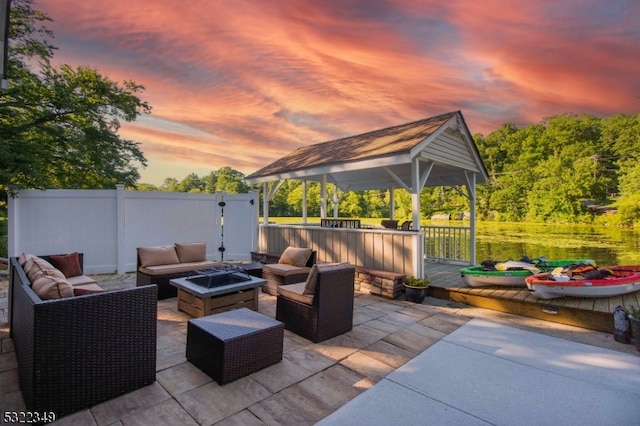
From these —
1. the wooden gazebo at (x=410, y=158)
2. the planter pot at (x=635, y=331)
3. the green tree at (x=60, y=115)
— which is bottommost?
the planter pot at (x=635, y=331)

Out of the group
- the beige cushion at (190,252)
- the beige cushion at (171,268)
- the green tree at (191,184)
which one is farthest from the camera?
the green tree at (191,184)

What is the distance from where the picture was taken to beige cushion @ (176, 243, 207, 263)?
560 centimetres

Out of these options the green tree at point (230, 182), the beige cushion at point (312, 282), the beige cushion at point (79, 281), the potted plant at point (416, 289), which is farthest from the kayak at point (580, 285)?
the green tree at point (230, 182)

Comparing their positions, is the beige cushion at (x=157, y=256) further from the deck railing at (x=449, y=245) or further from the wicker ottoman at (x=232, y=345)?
the deck railing at (x=449, y=245)

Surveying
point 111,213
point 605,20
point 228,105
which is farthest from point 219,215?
point 605,20

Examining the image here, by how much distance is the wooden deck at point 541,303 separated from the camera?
392 centimetres

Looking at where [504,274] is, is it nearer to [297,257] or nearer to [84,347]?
[297,257]

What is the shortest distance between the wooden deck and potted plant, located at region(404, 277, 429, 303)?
0.52 metres

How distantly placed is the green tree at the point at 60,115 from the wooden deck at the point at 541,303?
28.2ft

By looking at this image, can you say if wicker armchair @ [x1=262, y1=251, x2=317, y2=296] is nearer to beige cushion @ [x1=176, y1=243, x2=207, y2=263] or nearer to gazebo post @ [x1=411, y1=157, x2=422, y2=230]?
beige cushion @ [x1=176, y1=243, x2=207, y2=263]

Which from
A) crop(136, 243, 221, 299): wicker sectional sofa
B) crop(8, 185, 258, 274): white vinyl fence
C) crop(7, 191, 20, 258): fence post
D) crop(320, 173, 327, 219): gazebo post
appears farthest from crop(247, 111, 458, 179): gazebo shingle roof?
crop(7, 191, 20, 258): fence post

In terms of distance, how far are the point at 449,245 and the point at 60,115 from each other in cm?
1242

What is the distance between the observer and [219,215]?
8312 millimetres

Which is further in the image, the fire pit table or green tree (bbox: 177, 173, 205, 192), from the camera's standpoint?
green tree (bbox: 177, 173, 205, 192)
